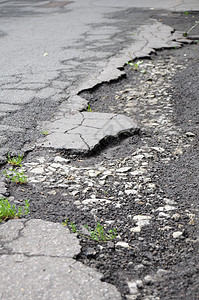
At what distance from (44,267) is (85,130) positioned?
158cm

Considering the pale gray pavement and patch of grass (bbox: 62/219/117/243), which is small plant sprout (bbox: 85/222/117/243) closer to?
patch of grass (bbox: 62/219/117/243)

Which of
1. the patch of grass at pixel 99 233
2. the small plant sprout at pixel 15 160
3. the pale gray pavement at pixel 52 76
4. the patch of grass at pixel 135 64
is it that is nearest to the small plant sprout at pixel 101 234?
the patch of grass at pixel 99 233

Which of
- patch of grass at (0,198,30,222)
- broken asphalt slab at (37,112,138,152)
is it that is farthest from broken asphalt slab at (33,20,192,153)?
patch of grass at (0,198,30,222)

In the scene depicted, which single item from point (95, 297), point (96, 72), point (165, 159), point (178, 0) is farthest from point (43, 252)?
point (178, 0)

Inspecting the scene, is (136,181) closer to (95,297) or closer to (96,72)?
(95,297)

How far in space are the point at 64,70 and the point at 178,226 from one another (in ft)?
10.2

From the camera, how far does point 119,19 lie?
310 inches

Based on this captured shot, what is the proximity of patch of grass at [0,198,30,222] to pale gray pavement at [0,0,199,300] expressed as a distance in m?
0.05

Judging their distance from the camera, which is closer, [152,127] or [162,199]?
[162,199]

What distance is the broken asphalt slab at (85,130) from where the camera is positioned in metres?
2.86

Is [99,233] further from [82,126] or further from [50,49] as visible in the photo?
[50,49]

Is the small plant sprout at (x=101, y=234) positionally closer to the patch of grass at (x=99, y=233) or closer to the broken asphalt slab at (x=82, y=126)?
the patch of grass at (x=99, y=233)

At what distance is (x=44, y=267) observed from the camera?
5.41ft

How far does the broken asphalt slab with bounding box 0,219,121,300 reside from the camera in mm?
1512
